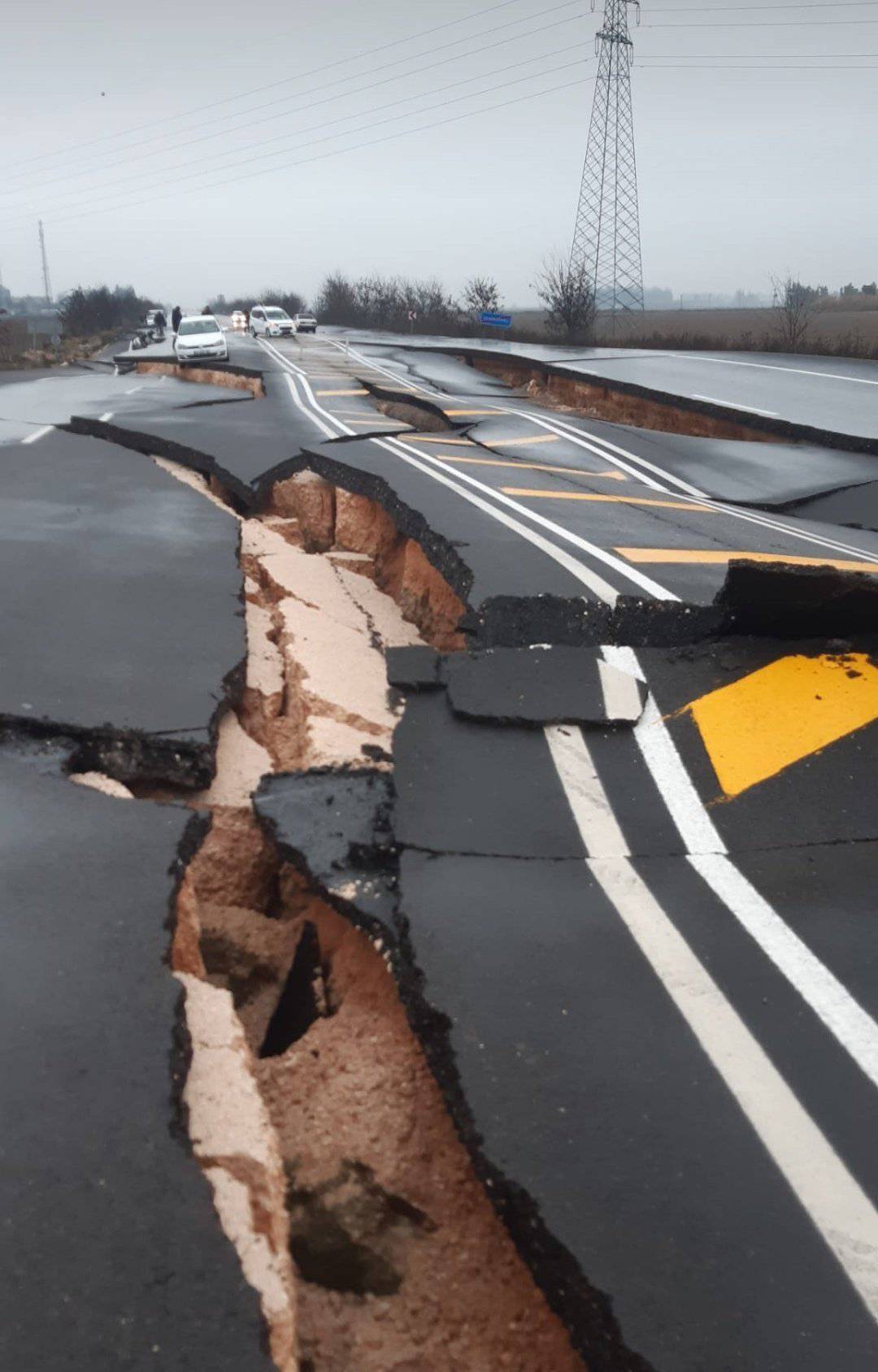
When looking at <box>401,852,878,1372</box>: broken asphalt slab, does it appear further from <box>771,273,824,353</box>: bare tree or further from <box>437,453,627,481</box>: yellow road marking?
<box>771,273,824,353</box>: bare tree

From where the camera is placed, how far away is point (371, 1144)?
305cm

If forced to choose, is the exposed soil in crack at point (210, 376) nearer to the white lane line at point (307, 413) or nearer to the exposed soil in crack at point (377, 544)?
the white lane line at point (307, 413)

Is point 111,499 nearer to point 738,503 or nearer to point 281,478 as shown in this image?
point 281,478

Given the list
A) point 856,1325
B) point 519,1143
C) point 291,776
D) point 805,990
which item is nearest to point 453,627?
point 291,776

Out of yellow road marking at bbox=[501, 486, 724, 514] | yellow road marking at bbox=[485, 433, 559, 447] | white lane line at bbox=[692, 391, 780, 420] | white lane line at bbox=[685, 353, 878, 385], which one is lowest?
yellow road marking at bbox=[501, 486, 724, 514]

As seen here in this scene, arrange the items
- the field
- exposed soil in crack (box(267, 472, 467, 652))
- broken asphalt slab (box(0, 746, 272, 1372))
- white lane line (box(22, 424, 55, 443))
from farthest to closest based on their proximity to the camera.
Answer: the field, white lane line (box(22, 424, 55, 443)), exposed soil in crack (box(267, 472, 467, 652)), broken asphalt slab (box(0, 746, 272, 1372))

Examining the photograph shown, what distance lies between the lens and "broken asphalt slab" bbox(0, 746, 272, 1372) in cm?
210

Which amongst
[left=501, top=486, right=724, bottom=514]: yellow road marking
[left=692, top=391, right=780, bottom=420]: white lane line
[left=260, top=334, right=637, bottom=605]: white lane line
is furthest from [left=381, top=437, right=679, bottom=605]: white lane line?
[left=692, top=391, right=780, bottom=420]: white lane line

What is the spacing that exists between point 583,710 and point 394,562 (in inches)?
154

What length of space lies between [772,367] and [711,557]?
58.5 feet

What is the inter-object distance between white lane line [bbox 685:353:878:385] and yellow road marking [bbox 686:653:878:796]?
16.9m

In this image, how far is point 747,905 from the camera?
386cm

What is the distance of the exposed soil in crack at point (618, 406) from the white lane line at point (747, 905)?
467 inches

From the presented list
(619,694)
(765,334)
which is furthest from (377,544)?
(765,334)
